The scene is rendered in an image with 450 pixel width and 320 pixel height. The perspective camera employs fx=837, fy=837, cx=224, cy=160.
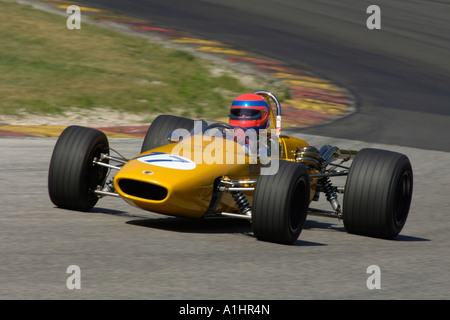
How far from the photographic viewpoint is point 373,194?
7301mm

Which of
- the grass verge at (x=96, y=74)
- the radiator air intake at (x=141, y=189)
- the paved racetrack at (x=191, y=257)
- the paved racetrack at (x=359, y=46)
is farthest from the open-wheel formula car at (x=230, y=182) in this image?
the grass verge at (x=96, y=74)

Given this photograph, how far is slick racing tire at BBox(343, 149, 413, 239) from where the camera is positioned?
7301mm

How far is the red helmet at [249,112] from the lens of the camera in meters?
7.91

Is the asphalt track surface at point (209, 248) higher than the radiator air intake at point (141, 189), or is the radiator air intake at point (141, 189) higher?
the radiator air intake at point (141, 189)

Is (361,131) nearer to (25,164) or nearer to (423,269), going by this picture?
(25,164)

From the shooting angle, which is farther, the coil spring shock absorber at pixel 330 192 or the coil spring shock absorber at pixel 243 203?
the coil spring shock absorber at pixel 330 192

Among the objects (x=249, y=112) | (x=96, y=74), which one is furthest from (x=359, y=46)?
(x=249, y=112)

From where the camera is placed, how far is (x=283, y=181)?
21.9 ft

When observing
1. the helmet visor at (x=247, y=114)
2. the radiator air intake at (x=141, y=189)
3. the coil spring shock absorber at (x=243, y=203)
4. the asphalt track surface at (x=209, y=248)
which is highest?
the helmet visor at (x=247, y=114)

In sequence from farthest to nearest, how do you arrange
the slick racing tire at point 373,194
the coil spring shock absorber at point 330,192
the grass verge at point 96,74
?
the grass verge at point 96,74 → the coil spring shock absorber at point 330,192 → the slick racing tire at point 373,194

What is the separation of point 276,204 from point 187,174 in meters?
0.78

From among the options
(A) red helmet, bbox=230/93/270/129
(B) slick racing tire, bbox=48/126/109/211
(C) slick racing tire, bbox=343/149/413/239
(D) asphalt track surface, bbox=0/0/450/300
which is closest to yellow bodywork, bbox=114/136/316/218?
(D) asphalt track surface, bbox=0/0/450/300

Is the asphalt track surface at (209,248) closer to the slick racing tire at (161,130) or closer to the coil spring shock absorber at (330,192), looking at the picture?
the coil spring shock absorber at (330,192)
